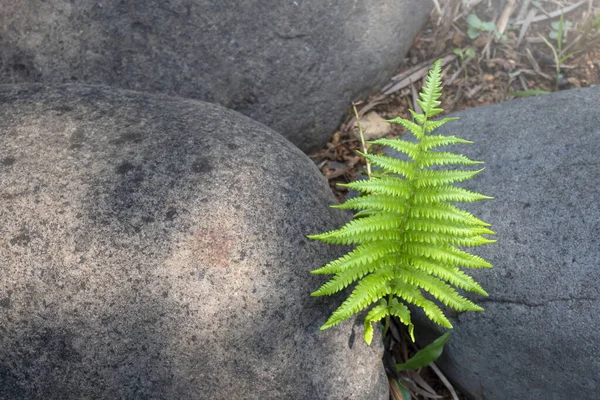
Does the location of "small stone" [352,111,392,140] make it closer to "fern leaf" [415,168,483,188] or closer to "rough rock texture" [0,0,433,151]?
"rough rock texture" [0,0,433,151]

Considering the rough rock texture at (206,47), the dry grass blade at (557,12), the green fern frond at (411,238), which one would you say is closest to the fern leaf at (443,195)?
the green fern frond at (411,238)

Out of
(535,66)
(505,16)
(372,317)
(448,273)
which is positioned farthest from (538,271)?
(505,16)

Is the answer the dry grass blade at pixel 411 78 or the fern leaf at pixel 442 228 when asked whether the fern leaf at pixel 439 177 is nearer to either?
the fern leaf at pixel 442 228

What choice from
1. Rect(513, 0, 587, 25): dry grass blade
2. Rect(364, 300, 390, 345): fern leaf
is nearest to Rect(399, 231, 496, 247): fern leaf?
Rect(364, 300, 390, 345): fern leaf

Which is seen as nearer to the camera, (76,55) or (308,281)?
(308,281)

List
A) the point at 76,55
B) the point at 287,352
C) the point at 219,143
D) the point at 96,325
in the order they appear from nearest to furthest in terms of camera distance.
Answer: the point at 96,325
the point at 287,352
the point at 219,143
the point at 76,55

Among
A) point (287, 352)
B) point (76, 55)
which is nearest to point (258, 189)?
point (287, 352)

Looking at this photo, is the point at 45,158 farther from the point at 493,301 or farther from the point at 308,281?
the point at 493,301
